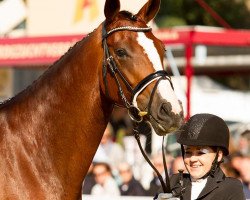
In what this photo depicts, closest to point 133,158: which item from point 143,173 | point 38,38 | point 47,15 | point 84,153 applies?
point 143,173

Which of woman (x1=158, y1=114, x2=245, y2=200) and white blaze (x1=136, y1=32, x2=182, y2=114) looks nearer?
woman (x1=158, y1=114, x2=245, y2=200)

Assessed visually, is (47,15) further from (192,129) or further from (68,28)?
(192,129)

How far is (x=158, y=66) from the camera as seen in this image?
208 inches

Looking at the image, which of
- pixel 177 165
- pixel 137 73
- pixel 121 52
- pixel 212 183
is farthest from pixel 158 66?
pixel 177 165

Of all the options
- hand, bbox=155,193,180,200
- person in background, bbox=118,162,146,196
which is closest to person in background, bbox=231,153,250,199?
person in background, bbox=118,162,146,196

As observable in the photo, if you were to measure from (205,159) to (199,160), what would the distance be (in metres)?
0.04

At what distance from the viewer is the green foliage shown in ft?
71.2

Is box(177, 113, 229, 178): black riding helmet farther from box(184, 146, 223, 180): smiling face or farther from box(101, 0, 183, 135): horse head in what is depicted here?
box(101, 0, 183, 135): horse head

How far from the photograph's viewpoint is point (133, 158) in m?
11.4

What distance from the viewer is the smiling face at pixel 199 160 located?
4.93 metres

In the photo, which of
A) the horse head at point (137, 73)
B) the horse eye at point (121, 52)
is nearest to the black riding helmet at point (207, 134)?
the horse head at point (137, 73)

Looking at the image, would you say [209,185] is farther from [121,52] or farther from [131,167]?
[131,167]

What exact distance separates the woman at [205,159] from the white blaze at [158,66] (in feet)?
0.62

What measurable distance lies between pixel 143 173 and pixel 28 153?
5.41m
